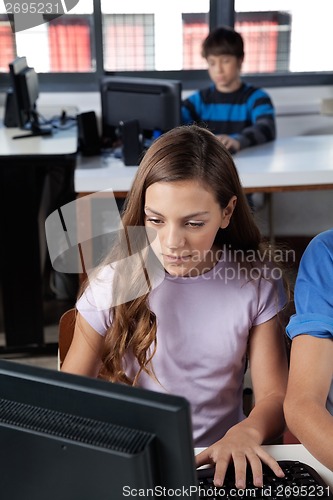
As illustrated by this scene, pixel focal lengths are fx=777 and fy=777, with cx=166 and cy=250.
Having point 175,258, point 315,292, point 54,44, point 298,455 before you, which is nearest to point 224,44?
point 54,44

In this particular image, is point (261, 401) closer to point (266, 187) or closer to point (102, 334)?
point (102, 334)

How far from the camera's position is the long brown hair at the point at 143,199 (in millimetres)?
1440

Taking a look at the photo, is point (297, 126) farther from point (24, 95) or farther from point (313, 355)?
point (313, 355)

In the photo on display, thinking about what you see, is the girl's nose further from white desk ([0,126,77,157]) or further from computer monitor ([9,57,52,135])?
computer monitor ([9,57,52,135])

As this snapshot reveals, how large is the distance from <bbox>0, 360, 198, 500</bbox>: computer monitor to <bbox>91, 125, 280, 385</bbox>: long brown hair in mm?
644

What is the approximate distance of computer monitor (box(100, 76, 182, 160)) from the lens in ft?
10.7

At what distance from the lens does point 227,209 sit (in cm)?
151

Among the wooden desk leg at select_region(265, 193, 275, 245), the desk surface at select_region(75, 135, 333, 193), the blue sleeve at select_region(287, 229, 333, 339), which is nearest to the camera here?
the blue sleeve at select_region(287, 229, 333, 339)

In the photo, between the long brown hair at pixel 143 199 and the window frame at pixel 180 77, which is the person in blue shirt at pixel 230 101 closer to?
the window frame at pixel 180 77

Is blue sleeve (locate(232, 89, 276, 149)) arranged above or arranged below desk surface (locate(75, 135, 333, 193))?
above

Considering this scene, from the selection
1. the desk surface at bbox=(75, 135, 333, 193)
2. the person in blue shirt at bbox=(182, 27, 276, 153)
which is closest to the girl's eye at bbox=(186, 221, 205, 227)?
the desk surface at bbox=(75, 135, 333, 193)

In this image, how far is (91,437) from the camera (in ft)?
2.54

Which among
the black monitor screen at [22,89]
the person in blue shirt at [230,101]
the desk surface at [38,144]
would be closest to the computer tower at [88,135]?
the desk surface at [38,144]

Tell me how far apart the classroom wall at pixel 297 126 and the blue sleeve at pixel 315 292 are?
2.76m
